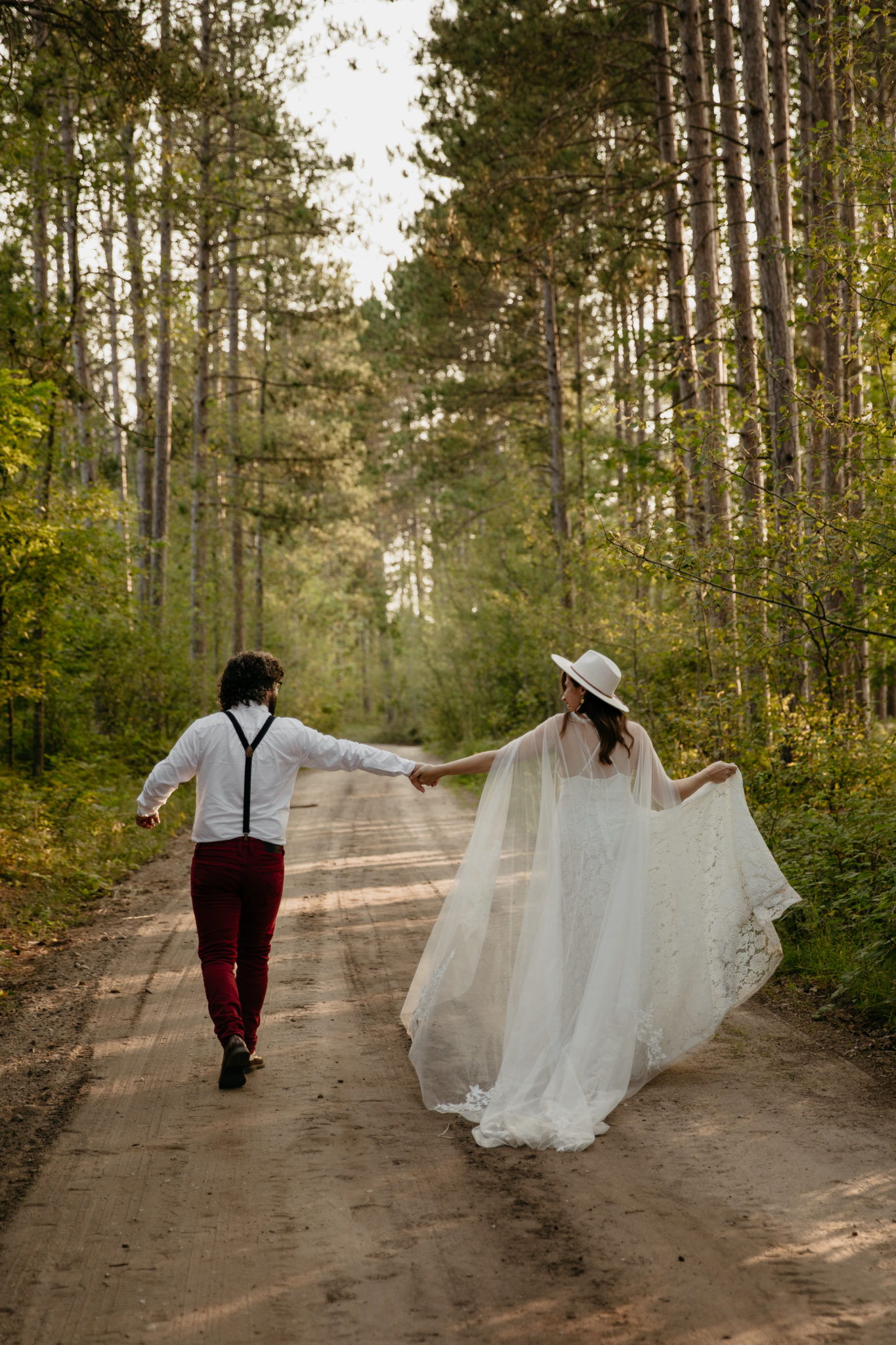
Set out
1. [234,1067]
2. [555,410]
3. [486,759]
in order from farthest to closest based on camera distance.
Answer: [555,410]
[486,759]
[234,1067]

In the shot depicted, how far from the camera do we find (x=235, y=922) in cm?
500

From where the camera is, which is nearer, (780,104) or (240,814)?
(240,814)

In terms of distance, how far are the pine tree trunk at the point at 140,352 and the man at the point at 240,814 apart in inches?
352

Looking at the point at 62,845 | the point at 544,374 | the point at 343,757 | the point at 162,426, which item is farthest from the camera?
the point at 544,374

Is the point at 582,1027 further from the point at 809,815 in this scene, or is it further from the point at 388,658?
the point at 388,658

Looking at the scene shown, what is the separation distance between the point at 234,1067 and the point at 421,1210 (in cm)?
150

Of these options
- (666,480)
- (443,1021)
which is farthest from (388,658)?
(443,1021)

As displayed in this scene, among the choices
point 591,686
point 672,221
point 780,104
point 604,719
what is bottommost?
point 604,719

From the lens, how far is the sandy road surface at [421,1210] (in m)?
2.91

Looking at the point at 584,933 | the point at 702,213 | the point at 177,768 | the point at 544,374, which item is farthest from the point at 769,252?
the point at 544,374

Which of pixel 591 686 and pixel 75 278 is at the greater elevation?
pixel 75 278

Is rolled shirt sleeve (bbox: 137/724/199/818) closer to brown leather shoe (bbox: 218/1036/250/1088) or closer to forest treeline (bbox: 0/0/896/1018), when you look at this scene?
brown leather shoe (bbox: 218/1036/250/1088)

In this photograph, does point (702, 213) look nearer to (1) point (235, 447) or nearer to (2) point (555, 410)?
(2) point (555, 410)

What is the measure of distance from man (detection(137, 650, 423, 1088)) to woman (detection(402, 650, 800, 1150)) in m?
0.84
